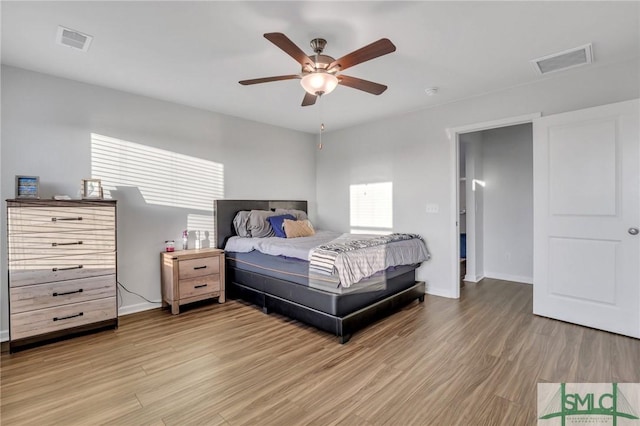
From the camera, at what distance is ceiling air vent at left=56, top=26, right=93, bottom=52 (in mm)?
2303

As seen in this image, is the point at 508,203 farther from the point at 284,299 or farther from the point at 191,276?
the point at 191,276

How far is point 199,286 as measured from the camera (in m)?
3.66

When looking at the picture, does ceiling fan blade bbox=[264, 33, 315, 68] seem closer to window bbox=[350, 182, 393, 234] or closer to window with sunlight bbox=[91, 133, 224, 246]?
window with sunlight bbox=[91, 133, 224, 246]

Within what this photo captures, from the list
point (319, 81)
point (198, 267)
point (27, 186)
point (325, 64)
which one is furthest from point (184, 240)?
point (325, 64)

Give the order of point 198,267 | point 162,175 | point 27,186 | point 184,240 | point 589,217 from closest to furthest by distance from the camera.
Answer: point 27,186
point 589,217
point 198,267
point 162,175
point 184,240

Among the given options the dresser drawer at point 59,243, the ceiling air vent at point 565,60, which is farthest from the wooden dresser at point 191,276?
the ceiling air vent at point 565,60

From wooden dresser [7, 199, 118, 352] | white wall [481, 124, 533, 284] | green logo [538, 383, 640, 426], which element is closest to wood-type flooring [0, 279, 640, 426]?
green logo [538, 383, 640, 426]

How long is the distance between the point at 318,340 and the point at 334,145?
142 inches

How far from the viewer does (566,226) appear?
3100mm

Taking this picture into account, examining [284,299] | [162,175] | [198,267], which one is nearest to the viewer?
[284,299]

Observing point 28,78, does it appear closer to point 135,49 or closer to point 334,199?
point 135,49

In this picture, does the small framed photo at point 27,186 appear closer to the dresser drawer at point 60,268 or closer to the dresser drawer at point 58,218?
the dresser drawer at point 58,218

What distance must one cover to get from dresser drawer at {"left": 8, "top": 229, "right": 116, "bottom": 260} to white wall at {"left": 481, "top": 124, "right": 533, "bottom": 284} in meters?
5.46

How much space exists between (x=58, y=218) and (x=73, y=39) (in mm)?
1535
